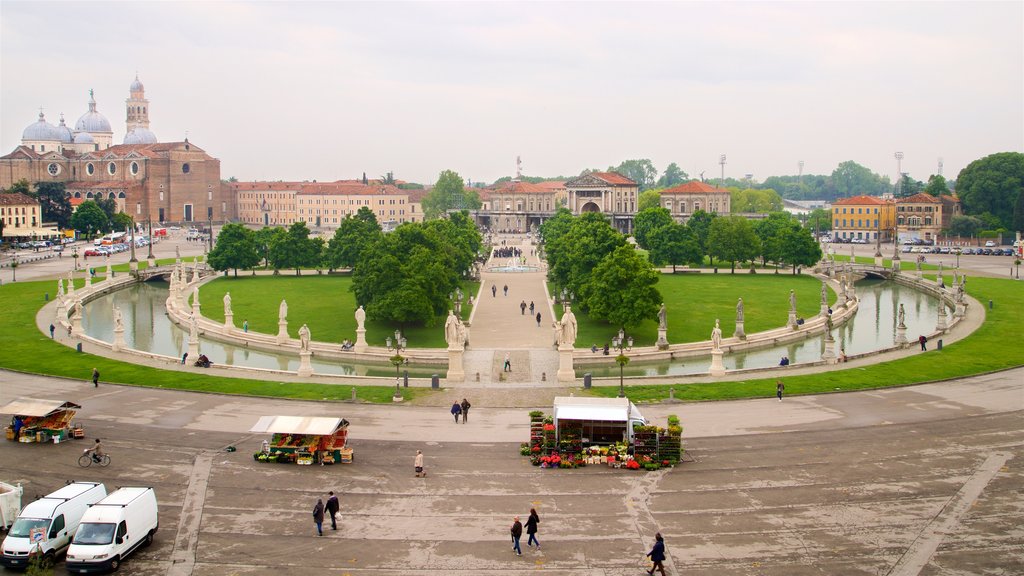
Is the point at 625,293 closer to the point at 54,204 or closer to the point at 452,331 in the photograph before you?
the point at 452,331

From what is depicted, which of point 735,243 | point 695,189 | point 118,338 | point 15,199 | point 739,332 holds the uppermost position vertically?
point 695,189

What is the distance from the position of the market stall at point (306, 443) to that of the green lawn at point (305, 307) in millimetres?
22705

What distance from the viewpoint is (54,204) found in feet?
445

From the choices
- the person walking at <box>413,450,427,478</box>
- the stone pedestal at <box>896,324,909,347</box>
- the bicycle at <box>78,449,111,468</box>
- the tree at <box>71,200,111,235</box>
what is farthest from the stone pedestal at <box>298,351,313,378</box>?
the tree at <box>71,200,111,235</box>

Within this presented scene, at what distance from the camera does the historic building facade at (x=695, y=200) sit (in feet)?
560

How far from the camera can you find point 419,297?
54.9 meters

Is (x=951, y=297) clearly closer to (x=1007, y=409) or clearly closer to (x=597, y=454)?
(x=1007, y=409)

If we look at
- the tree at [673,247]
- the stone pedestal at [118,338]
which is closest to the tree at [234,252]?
the tree at [673,247]

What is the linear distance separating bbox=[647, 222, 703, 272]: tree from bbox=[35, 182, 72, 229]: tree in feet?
292

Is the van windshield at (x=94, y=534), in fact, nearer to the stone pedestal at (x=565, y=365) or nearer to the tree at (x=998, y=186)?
the stone pedestal at (x=565, y=365)

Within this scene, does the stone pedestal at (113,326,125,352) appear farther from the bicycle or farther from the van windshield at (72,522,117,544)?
the van windshield at (72,522,117,544)

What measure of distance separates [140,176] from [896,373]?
157095mm

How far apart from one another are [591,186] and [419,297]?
135301mm

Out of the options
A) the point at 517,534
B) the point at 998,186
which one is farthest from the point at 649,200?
the point at 517,534
